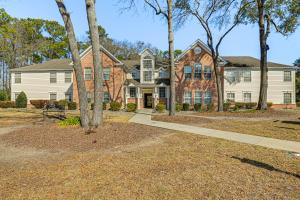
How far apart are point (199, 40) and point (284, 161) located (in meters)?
26.8

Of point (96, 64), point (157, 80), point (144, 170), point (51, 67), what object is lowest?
point (144, 170)

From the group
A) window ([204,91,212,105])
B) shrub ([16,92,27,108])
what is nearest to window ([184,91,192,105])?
window ([204,91,212,105])

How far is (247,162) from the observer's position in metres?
6.33

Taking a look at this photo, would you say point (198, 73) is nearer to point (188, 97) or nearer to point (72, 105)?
point (188, 97)

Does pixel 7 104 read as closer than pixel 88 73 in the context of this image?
No

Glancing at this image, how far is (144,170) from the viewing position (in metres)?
5.75

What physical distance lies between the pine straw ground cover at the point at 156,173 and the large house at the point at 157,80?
73.7 feet

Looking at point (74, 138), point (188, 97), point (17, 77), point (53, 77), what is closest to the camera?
point (74, 138)

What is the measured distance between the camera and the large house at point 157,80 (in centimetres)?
3159

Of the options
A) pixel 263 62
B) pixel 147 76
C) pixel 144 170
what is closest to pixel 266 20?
pixel 263 62

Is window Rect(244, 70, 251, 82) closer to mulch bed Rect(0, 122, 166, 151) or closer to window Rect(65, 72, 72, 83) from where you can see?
window Rect(65, 72, 72, 83)

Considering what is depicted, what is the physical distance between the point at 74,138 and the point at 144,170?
5167mm

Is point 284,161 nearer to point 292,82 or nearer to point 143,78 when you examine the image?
point 143,78

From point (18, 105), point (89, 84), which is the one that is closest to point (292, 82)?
point (89, 84)
